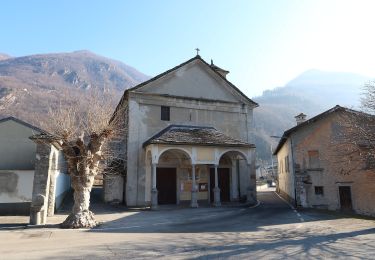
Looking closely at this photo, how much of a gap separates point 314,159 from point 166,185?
11.2 meters

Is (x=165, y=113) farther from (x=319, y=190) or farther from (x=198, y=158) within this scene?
(x=319, y=190)

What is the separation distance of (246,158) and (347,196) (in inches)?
293

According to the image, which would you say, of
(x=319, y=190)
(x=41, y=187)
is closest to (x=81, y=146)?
(x=41, y=187)

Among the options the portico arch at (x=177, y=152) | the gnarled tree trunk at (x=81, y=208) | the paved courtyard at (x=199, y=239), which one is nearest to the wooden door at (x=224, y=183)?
the portico arch at (x=177, y=152)

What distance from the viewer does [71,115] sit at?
16.5 meters

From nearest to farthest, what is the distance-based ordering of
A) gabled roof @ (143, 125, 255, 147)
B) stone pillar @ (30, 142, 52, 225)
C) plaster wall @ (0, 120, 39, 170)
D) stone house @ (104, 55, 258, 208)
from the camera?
stone pillar @ (30, 142, 52, 225), plaster wall @ (0, 120, 39, 170), gabled roof @ (143, 125, 255, 147), stone house @ (104, 55, 258, 208)

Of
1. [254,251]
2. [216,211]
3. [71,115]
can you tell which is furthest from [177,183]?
[254,251]

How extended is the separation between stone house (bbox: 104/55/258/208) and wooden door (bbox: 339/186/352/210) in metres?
6.32

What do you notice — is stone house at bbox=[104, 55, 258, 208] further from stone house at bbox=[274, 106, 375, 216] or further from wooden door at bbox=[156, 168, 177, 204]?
stone house at bbox=[274, 106, 375, 216]

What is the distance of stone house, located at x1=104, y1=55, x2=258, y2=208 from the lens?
22391mm

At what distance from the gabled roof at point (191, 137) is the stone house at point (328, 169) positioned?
4365 mm

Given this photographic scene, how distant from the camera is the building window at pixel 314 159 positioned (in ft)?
76.0

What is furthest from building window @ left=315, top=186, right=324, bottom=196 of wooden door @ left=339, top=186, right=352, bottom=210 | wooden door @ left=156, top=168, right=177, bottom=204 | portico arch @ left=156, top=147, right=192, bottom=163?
wooden door @ left=156, top=168, right=177, bottom=204

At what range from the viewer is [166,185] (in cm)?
2395
